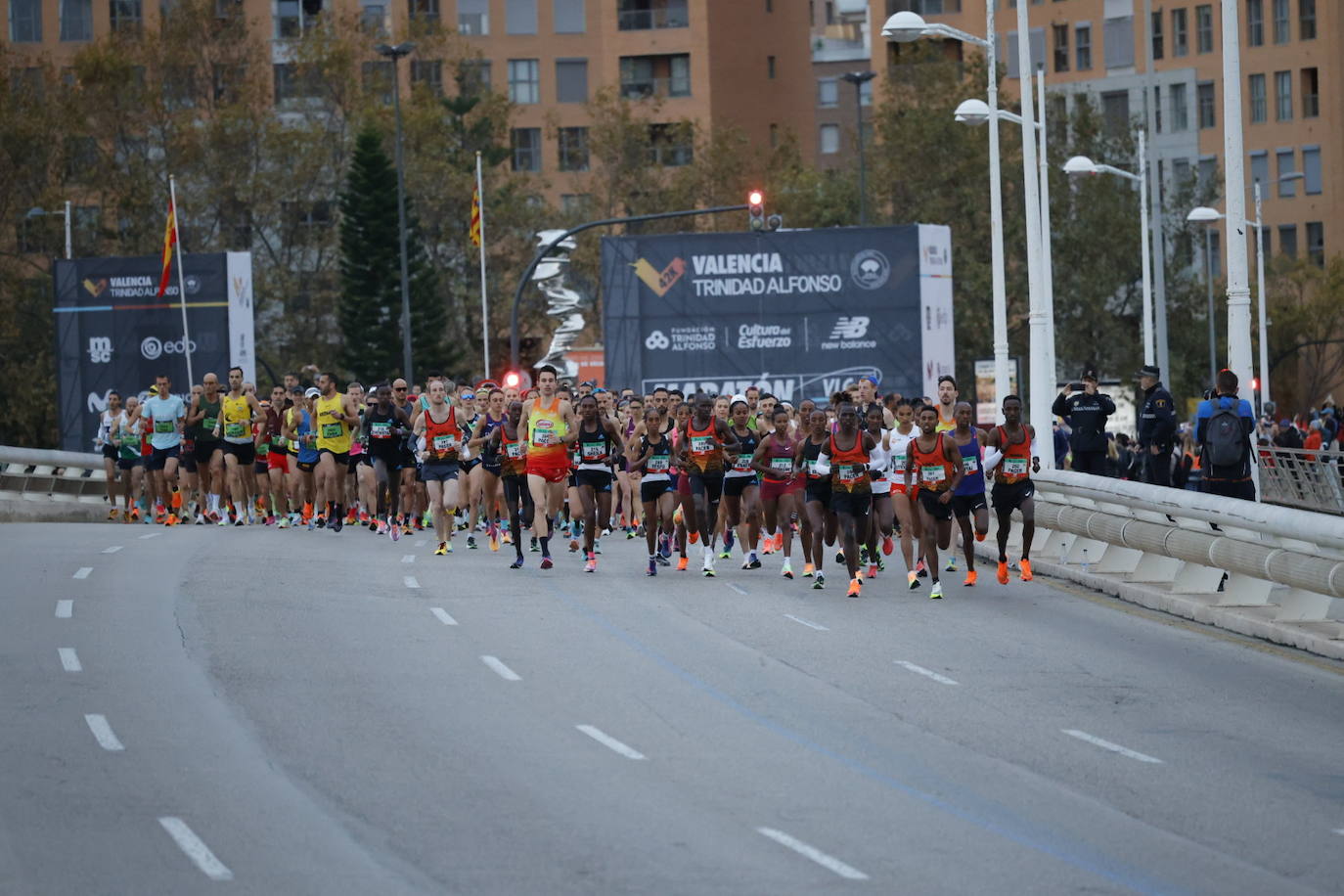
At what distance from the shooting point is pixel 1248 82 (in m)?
97.2

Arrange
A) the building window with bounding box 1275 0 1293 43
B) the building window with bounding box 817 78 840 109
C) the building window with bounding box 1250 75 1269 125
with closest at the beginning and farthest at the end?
the building window with bounding box 1275 0 1293 43
the building window with bounding box 1250 75 1269 125
the building window with bounding box 817 78 840 109

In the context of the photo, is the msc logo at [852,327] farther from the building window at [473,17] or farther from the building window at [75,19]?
the building window at [75,19]

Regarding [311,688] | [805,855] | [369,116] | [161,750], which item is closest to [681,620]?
[311,688]

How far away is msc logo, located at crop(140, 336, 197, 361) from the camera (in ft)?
165

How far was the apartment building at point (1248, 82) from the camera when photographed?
94375 millimetres

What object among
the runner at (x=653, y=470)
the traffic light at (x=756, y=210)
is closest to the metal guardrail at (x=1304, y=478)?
the runner at (x=653, y=470)

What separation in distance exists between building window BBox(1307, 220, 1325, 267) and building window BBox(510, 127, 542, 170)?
33.0 meters

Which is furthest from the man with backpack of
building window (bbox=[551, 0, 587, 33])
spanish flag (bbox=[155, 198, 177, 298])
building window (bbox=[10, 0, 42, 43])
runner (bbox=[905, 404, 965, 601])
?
building window (bbox=[10, 0, 42, 43])

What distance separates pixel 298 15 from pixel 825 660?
275ft

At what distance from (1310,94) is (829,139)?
28.2 m

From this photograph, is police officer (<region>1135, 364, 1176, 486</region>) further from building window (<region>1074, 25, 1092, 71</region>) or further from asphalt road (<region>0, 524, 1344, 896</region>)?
building window (<region>1074, 25, 1092, 71</region>)

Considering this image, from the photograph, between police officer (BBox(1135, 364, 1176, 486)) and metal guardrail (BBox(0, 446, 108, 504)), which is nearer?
police officer (BBox(1135, 364, 1176, 486))

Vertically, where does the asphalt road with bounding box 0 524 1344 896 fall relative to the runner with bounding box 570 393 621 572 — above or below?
below

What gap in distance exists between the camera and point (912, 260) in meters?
46.9
